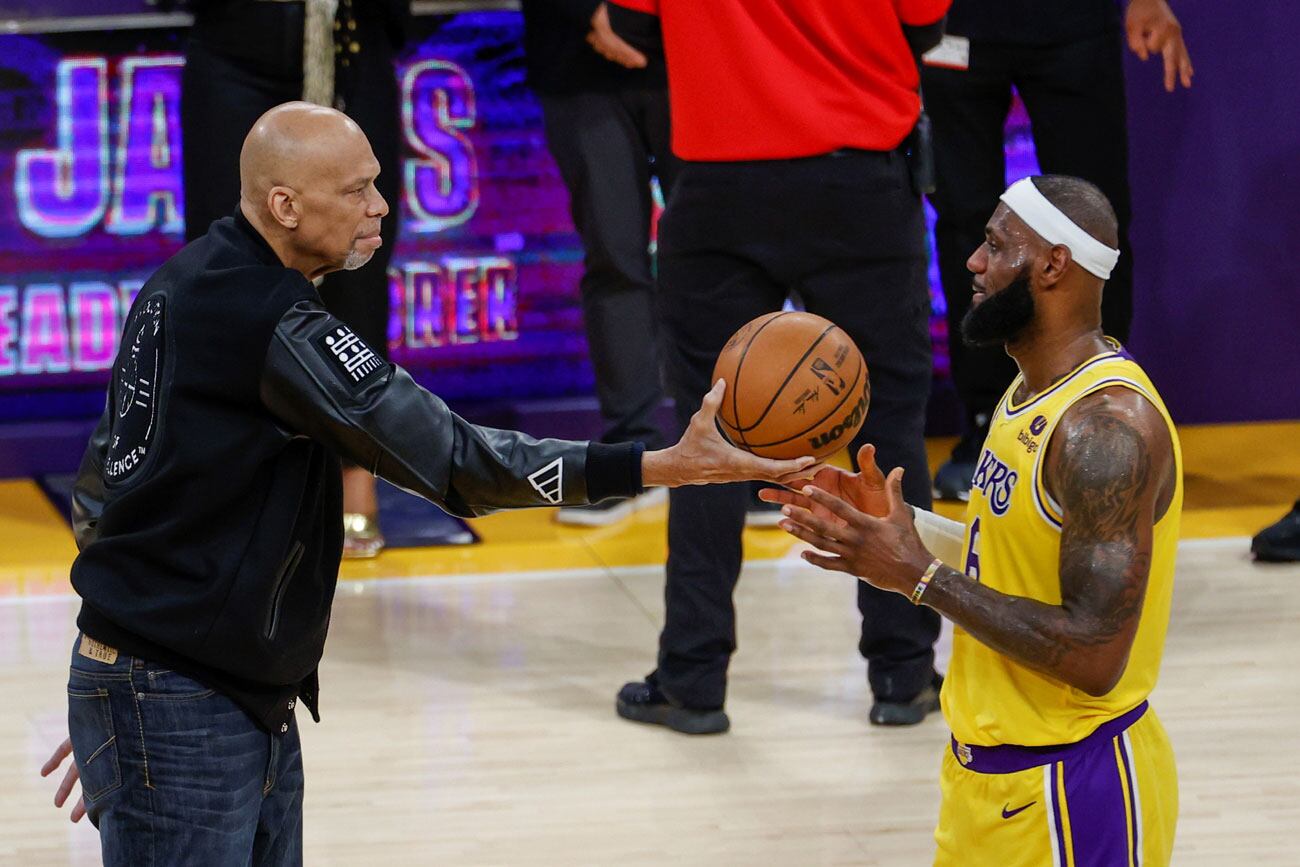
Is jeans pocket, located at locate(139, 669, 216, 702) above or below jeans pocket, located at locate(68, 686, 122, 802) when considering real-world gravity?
above

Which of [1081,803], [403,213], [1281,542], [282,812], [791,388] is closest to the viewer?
[1081,803]

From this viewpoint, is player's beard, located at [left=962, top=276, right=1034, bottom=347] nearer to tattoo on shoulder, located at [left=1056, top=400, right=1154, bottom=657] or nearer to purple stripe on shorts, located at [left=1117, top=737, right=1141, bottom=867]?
tattoo on shoulder, located at [left=1056, top=400, right=1154, bottom=657]

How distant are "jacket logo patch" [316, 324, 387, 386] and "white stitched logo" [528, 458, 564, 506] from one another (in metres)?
0.32

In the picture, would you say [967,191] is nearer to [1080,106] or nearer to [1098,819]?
[1080,106]

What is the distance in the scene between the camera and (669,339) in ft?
16.4

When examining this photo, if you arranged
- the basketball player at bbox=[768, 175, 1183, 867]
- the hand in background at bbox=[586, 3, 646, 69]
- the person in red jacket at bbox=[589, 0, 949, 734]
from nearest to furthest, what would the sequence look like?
the basketball player at bbox=[768, 175, 1183, 867]
the person in red jacket at bbox=[589, 0, 949, 734]
the hand in background at bbox=[586, 3, 646, 69]

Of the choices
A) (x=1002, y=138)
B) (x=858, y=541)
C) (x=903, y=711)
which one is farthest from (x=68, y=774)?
(x=1002, y=138)

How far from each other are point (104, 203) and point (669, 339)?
3707 millimetres

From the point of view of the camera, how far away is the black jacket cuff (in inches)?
117

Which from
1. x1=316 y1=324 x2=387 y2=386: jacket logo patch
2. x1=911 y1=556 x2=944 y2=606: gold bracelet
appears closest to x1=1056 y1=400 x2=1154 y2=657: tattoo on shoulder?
x1=911 y1=556 x2=944 y2=606: gold bracelet

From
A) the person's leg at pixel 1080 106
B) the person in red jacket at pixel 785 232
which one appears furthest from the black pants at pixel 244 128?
the person's leg at pixel 1080 106

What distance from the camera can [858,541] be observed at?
301 centimetres

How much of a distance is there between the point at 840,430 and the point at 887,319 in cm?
142

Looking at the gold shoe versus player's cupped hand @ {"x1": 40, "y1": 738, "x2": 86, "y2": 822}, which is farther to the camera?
the gold shoe
